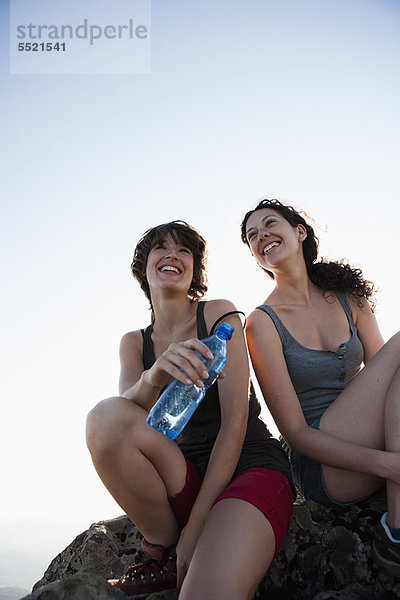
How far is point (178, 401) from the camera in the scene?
10.7 feet

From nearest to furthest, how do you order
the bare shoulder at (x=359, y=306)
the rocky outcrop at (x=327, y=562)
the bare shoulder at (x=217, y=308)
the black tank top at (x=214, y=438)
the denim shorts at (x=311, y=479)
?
the rocky outcrop at (x=327, y=562), the black tank top at (x=214, y=438), the denim shorts at (x=311, y=479), the bare shoulder at (x=217, y=308), the bare shoulder at (x=359, y=306)

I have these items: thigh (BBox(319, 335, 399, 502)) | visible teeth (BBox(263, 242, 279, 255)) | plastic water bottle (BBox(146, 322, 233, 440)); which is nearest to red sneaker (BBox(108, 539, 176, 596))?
plastic water bottle (BBox(146, 322, 233, 440))

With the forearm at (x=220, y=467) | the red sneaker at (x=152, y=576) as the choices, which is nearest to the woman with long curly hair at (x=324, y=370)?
the forearm at (x=220, y=467)

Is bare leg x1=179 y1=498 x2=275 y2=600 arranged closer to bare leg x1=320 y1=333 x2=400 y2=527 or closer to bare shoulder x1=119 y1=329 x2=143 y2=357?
bare leg x1=320 y1=333 x2=400 y2=527

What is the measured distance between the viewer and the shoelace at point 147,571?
9.93 ft

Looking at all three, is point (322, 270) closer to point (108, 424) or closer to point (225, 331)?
point (225, 331)

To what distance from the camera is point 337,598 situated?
2.80m

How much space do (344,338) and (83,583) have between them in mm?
2907

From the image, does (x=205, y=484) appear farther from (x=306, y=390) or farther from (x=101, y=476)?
(x=306, y=390)

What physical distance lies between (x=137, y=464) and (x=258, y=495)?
29.4 inches

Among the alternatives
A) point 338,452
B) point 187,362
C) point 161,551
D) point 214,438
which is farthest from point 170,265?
point 161,551

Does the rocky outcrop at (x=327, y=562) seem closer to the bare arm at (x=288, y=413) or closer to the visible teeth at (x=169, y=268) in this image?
the bare arm at (x=288, y=413)

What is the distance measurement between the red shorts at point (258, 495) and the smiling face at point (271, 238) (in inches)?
83.3

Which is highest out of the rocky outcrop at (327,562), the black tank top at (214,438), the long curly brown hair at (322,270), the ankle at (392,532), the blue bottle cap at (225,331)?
the long curly brown hair at (322,270)
